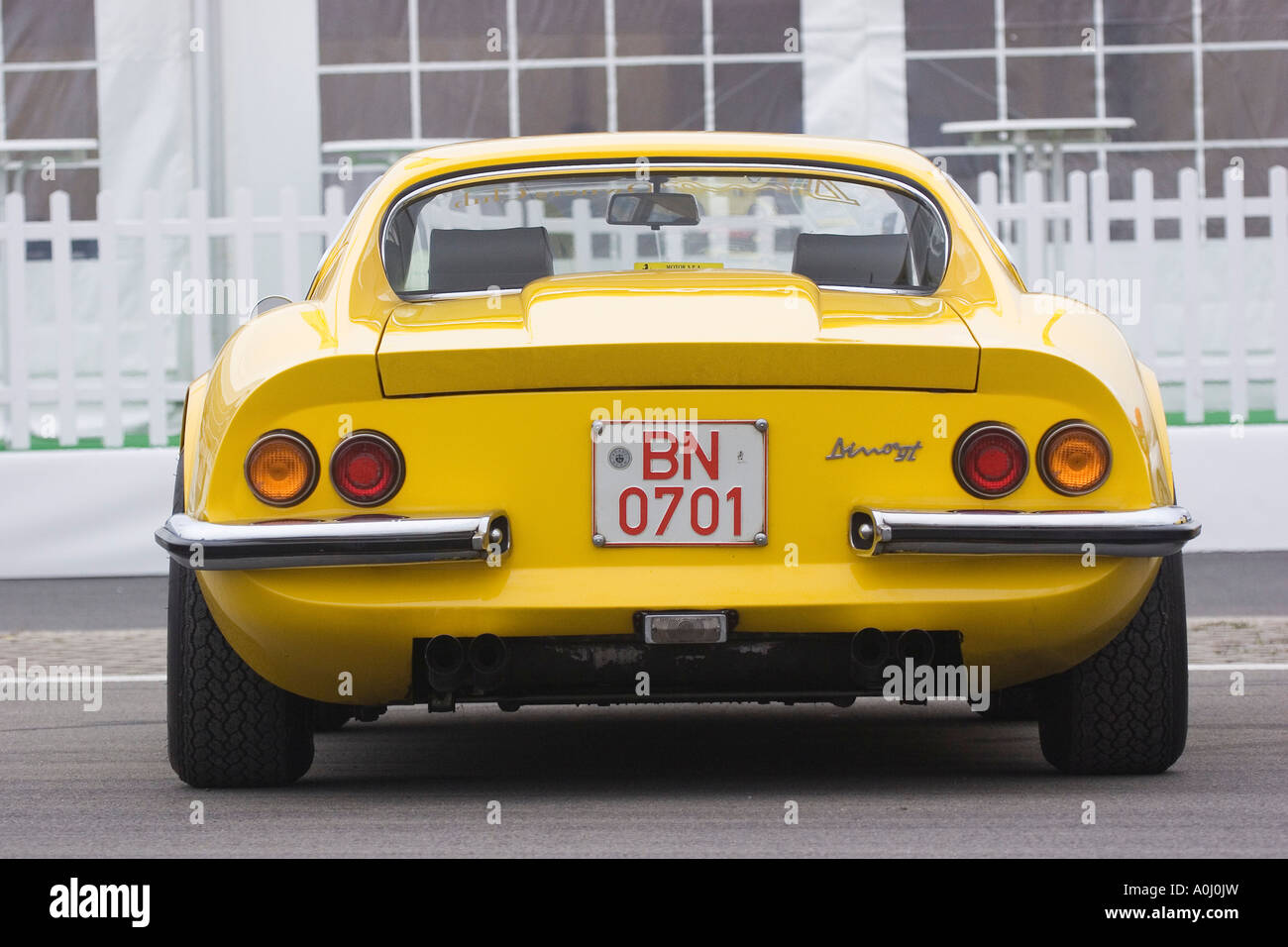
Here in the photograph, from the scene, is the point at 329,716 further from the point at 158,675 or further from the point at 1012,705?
the point at 158,675

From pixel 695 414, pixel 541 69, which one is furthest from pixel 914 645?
pixel 541 69

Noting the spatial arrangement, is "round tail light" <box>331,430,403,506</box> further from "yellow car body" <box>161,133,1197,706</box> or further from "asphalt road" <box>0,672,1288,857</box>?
"asphalt road" <box>0,672,1288,857</box>

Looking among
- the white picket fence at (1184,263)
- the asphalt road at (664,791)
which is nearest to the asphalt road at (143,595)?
the white picket fence at (1184,263)

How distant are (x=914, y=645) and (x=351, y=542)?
3.48 feet

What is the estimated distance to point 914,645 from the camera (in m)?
4.00

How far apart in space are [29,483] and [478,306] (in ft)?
17.4

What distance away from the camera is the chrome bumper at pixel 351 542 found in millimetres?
3871

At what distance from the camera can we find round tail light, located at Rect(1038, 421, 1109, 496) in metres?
3.97

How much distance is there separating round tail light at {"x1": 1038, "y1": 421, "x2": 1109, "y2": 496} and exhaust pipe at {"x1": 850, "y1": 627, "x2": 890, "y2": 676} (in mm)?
424

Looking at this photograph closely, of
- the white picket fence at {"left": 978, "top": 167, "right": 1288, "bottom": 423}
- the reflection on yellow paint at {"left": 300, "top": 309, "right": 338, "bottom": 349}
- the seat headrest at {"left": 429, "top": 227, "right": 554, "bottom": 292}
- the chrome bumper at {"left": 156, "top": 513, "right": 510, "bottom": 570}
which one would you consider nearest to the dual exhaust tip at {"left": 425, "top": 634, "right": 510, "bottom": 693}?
the chrome bumper at {"left": 156, "top": 513, "right": 510, "bottom": 570}

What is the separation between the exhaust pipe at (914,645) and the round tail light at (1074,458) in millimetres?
366

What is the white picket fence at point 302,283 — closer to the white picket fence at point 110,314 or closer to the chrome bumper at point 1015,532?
the white picket fence at point 110,314

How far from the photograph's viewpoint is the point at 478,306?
4.35 m
